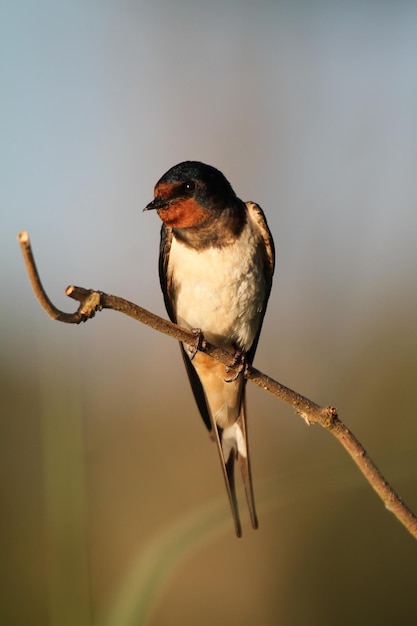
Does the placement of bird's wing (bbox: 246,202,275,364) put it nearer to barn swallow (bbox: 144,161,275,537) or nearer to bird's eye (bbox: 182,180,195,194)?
barn swallow (bbox: 144,161,275,537)

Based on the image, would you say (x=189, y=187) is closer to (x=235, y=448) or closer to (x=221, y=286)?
(x=221, y=286)

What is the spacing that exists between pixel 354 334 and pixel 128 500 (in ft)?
3.46

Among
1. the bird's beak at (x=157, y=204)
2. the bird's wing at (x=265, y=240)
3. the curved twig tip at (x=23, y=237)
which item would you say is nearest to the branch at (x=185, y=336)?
the curved twig tip at (x=23, y=237)

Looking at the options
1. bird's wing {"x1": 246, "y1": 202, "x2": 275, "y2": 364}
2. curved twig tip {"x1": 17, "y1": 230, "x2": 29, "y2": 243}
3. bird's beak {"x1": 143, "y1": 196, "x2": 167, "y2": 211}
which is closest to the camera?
curved twig tip {"x1": 17, "y1": 230, "x2": 29, "y2": 243}

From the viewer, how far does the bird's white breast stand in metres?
1.56

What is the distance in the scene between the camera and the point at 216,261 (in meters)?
1.55

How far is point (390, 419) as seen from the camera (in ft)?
8.49

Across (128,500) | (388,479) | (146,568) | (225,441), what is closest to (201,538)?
(146,568)

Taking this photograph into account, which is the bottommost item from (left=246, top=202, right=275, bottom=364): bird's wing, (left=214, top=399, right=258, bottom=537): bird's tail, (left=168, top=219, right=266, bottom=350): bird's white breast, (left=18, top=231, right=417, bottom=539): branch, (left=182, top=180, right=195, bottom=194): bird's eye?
(left=18, top=231, right=417, bottom=539): branch

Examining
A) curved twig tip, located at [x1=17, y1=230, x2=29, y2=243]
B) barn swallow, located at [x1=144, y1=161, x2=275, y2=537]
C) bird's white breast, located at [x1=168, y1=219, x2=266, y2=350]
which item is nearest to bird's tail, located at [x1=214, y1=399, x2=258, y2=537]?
barn swallow, located at [x1=144, y1=161, x2=275, y2=537]

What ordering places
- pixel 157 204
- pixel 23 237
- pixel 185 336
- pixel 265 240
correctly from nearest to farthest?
pixel 23 237, pixel 185 336, pixel 157 204, pixel 265 240

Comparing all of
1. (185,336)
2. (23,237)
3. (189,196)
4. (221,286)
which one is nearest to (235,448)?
(221,286)

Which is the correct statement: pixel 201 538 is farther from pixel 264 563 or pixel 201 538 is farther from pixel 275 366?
pixel 275 366

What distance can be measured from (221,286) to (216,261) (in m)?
0.06
